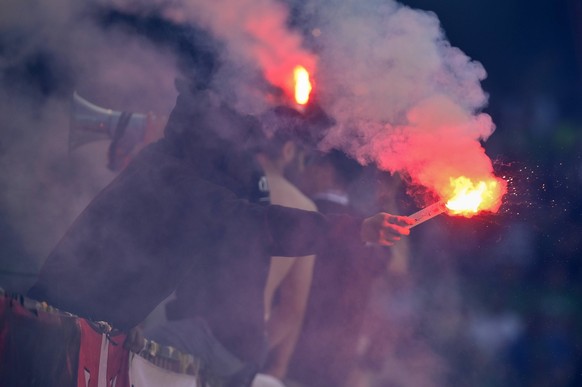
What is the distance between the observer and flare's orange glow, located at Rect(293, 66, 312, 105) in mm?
3641

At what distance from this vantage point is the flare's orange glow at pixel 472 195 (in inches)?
113

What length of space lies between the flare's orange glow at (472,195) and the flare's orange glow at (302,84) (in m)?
1.20

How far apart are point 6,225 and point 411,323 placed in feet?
9.52

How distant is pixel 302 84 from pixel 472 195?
4.58ft

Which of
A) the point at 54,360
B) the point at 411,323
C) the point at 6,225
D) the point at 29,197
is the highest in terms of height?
the point at 411,323

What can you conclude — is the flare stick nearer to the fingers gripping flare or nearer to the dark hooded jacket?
the fingers gripping flare

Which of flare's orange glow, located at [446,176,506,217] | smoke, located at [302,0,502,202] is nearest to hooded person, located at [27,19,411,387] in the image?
flare's orange glow, located at [446,176,506,217]

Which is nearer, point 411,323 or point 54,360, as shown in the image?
point 54,360

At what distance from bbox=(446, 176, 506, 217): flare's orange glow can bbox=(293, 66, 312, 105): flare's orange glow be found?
1.20m

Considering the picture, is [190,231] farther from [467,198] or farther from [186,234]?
[467,198]

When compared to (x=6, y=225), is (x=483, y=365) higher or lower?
higher

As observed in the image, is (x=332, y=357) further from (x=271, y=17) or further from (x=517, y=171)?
(x=271, y=17)

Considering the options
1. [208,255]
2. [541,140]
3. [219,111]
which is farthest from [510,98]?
[208,255]

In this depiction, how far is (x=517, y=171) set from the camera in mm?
3688
